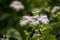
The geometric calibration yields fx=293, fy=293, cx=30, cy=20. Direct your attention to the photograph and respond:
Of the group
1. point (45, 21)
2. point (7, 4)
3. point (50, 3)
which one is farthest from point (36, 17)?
point (7, 4)

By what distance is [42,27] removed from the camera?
1.96 m

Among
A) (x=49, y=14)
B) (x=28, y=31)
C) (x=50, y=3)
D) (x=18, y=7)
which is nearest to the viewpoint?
(x=28, y=31)

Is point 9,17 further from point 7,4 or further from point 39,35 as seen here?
point 39,35

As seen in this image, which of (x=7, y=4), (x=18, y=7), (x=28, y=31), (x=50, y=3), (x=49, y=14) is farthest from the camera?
(x=7, y=4)

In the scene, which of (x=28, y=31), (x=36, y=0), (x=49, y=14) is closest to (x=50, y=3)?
(x=36, y=0)

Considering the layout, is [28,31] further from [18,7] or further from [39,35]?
[18,7]

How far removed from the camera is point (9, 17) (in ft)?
11.6

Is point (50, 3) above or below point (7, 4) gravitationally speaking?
below

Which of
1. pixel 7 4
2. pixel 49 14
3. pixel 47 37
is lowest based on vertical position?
pixel 47 37

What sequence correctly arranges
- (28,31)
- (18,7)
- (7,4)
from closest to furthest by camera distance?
(28,31)
(18,7)
(7,4)

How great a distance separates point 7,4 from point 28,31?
82.3 inches

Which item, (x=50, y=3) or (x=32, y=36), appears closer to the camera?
(x=32, y=36)

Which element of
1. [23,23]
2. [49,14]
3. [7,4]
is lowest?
[23,23]

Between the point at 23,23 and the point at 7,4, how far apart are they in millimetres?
2125
